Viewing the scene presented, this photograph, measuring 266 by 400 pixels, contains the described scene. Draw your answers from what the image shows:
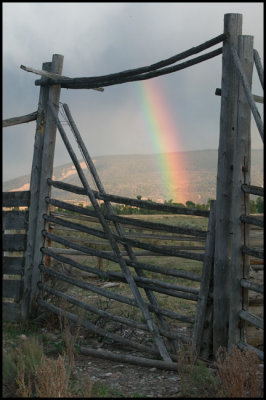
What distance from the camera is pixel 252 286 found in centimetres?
457

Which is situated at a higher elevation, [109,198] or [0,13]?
[0,13]

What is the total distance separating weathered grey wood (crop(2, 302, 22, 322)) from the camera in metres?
6.95

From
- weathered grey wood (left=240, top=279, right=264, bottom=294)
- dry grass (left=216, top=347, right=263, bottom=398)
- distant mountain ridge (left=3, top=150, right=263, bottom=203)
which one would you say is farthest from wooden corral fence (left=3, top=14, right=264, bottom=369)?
distant mountain ridge (left=3, top=150, right=263, bottom=203)

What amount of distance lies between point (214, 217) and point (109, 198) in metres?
1.39

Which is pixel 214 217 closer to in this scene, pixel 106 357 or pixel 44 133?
pixel 106 357

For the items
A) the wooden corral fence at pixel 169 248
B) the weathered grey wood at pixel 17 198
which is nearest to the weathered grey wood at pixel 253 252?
the wooden corral fence at pixel 169 248

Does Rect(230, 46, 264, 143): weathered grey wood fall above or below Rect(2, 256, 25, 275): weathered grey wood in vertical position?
above

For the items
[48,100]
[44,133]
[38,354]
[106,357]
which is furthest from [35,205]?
[38,354]

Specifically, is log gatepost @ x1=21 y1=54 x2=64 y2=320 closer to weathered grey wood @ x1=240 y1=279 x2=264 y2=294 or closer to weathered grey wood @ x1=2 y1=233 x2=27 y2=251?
weathered grey wood @ x1=2 y1=233 x2=27 y2=251

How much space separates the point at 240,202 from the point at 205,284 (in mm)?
924

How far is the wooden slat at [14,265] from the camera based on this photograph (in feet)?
23.1

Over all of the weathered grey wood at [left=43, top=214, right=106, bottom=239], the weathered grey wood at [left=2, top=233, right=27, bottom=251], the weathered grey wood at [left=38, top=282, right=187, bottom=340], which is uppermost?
the weathered grey wood at [left=43, top=214, right=106, bottom=239]

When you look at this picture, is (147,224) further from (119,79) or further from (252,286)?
(119,79)

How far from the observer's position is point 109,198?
19.5 ft
